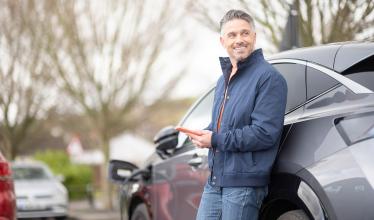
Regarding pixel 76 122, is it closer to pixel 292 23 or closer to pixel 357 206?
pixel 292 23

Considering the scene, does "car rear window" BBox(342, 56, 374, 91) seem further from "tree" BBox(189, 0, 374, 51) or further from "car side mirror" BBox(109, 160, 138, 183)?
"tree" BBox(189, 0, 374, 51)

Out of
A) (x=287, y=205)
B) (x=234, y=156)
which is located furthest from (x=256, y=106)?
(x=287, y=205)

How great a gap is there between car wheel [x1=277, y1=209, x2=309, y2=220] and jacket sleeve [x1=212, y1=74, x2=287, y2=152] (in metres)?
0.38

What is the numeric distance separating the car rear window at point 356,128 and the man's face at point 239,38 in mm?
693

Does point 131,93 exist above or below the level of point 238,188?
above

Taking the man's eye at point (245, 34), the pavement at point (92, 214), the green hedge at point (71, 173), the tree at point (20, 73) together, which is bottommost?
the man's eye at point (245, 34)

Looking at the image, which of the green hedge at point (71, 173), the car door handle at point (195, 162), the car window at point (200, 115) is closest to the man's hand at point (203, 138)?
the car door handle at point (195, 162)

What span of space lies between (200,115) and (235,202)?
168cm

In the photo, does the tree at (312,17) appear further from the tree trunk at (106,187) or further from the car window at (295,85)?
the tree trunk at (106,187)

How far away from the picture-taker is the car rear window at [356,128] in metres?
3.43

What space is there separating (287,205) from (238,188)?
36cm

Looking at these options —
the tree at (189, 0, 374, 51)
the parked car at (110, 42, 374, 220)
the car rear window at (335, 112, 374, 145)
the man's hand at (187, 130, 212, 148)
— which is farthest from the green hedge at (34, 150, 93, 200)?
the car rear window at (335, 112, 374, 145)

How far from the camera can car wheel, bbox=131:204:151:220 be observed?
610 cm

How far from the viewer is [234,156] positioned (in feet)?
12.7
